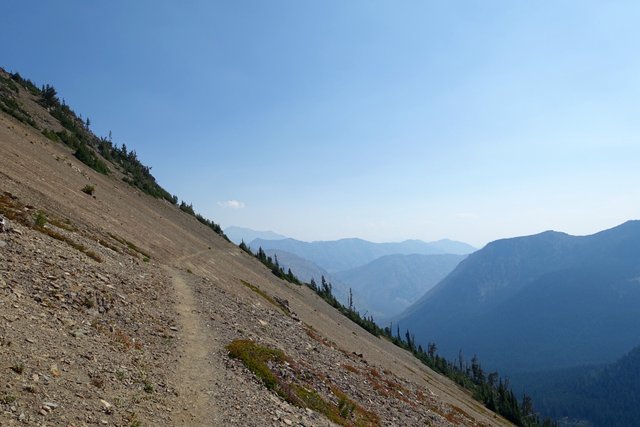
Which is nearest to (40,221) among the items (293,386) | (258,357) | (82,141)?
(258,357)

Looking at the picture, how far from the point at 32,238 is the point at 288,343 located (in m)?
21.9

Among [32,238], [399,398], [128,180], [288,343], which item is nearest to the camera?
[32,238]

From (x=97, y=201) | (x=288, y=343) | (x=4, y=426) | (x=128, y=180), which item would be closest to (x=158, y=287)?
(x=288, y=343)

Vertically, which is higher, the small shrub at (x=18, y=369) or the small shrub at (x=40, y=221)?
the small shrub at (x=40, y=221)

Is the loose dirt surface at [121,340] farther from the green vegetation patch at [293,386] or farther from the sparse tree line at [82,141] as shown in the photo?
the sparse tree line at [82,141]

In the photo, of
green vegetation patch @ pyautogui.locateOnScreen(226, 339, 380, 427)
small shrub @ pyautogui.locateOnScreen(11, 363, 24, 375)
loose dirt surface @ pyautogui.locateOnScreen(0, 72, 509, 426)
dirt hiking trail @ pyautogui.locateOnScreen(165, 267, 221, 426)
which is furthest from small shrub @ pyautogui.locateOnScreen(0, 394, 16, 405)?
green vegetation patch @ pyautogui.locateOnScreen(226, 339, 380, 427)

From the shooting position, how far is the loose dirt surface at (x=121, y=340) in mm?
15820

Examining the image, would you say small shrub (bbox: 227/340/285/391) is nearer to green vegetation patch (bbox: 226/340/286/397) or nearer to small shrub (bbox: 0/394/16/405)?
green vegetation patch (bbox: 226/340/286/397)

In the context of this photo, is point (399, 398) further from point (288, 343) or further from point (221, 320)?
point (221, 320)

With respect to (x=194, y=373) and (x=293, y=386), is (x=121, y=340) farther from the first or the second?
Result: (x=293, y=386)

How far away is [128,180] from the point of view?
338ft

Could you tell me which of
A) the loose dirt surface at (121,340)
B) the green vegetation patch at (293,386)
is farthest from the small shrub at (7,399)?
the green vegetation patch at (293,386)

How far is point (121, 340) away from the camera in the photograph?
21.8 meters

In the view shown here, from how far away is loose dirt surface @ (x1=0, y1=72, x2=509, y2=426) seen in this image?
15820mm
